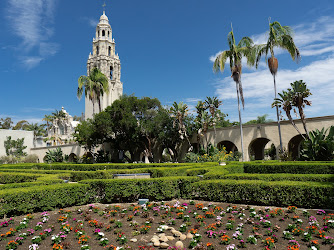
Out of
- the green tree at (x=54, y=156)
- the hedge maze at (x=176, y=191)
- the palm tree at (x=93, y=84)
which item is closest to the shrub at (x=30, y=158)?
the green tree at (x=54, y=156)

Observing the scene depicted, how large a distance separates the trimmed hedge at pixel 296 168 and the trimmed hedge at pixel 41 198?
978 centimetres

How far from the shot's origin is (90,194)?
27.2 ft

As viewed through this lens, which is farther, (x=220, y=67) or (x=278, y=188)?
(x=220, y=67)

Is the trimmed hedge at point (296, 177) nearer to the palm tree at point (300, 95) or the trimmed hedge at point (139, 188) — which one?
the trimmed hedge at point (139, 188)

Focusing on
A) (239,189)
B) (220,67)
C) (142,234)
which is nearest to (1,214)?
(142,234)

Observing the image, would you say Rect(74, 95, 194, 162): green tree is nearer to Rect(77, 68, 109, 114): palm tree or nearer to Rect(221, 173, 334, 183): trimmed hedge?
Rect(77, 68, 109, 114): palm tree

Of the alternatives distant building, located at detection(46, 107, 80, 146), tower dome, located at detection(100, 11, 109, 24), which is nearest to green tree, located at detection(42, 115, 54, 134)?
distant building, located at detection(46, 107, 80, 146)

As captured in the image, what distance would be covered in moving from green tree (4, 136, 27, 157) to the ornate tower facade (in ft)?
50.7

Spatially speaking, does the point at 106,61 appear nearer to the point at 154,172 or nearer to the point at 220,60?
the point at 220,60

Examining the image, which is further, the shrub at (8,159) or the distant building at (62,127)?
Result: the distant building at (62,127)

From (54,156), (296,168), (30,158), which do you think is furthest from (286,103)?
(30,158)

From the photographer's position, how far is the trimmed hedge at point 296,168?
11705 millimetres

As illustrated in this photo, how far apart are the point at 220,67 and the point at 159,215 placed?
18310 mm

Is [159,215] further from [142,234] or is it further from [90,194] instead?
[90,194]
